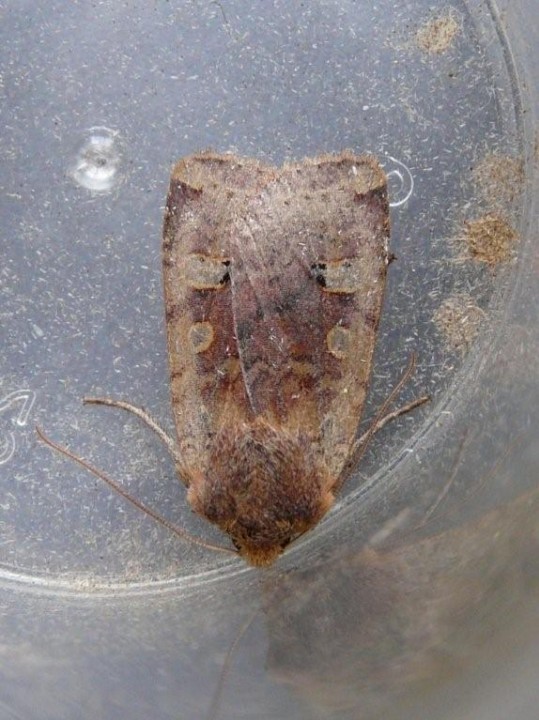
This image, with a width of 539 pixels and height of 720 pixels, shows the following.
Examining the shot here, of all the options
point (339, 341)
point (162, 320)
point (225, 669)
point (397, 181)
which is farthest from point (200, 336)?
point (225, 669)

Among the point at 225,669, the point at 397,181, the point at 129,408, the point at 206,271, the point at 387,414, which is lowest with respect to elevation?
the point at 225,669

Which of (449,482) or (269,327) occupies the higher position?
(269,327)

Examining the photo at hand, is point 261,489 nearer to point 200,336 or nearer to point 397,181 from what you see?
point 200,336

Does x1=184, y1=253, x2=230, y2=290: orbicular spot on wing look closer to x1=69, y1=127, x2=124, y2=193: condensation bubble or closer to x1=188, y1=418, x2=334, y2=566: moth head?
x1=188, y1=418, x2=334, y2=566: moth head

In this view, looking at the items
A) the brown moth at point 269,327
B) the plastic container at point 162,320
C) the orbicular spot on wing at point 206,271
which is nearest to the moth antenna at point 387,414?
the plastic container at point 162,320

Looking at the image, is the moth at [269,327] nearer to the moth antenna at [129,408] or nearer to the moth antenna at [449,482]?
the moth antenna at [129,408]

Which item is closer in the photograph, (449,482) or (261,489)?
(261,489)
